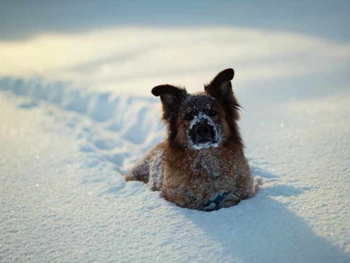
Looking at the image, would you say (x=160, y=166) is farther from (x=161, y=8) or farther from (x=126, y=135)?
(x=161, y=8)

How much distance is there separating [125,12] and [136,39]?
5.72 meters

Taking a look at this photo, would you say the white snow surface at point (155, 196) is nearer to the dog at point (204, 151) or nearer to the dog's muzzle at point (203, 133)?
the dog at point (204, 151)

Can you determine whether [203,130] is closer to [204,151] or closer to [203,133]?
[203,133]

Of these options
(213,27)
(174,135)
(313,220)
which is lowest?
(313,220)

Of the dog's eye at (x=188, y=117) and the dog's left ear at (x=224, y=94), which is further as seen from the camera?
the dog's left ear at (x=224, y=94)

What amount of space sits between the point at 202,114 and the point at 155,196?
1.29 metres

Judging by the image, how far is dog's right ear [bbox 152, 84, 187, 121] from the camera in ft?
16.5

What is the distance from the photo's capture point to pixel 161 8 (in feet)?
61.5

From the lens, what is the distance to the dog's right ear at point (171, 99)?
5.03 m

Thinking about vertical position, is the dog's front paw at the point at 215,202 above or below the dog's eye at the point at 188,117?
below

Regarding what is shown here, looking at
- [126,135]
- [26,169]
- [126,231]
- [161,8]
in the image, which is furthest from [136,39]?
[126,231]

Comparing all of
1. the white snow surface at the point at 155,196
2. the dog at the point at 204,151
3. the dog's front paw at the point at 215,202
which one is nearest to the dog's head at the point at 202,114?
the dog at the point at 204,151

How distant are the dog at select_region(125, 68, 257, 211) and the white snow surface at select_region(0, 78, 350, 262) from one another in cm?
27

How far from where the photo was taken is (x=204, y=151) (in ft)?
15.3
